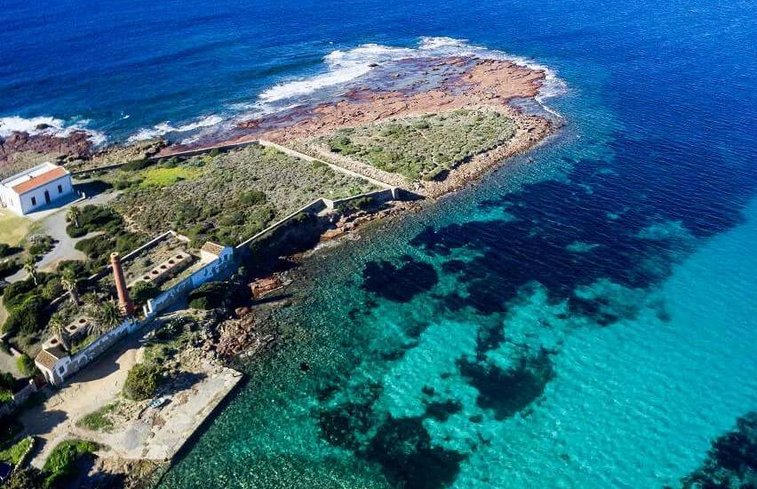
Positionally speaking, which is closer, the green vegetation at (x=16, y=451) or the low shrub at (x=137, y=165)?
the green vegetation at (x=16, y=451)

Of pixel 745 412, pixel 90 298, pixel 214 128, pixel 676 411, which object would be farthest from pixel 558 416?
pixel 214 128

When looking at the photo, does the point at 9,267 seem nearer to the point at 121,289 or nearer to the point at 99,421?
the point at 121,289

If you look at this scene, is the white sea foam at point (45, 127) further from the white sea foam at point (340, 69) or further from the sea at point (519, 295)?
the white sea foam at point (340, 69)

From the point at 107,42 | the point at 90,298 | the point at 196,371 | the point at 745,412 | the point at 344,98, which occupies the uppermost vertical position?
the point at 107,42

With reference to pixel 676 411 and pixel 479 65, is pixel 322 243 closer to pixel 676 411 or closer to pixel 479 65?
pixel 676 411

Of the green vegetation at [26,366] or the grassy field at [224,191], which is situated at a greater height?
the grassy field at [224,191]

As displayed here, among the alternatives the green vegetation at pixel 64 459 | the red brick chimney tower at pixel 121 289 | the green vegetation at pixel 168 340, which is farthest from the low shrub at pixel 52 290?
the green vegetation at pixel 64 459
